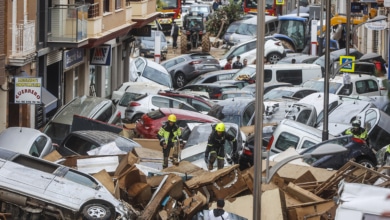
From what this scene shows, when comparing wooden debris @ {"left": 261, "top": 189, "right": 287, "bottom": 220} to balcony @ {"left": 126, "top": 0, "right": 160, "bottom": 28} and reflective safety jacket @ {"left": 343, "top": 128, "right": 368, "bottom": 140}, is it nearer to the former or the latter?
reflective safety jacket @ {"left": 343, "top": 128, "right": 368, "bottom": 140}

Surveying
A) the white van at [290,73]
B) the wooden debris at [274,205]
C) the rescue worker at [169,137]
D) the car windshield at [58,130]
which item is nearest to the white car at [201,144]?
the rescue worker at [169,137]

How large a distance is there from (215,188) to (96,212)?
3.28 metres

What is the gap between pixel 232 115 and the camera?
31.4 meters

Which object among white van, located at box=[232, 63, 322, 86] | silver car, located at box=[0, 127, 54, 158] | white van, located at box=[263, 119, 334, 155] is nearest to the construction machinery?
white van, located at box=[232, 63, 322, 86]

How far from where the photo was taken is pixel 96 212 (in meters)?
18.1

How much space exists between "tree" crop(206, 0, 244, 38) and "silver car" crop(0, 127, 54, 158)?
41086 mm

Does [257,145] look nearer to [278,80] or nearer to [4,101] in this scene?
[4,101]

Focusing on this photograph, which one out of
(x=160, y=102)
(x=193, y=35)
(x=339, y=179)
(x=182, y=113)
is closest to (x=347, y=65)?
(x=160, y=102)

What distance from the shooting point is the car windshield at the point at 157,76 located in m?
42.7

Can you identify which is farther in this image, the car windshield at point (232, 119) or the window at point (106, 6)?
the window at point (106, 6)

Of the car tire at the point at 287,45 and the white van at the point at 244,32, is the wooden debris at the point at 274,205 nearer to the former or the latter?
the car tire at the point at 287,45

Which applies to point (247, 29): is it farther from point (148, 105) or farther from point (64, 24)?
point (148, 105)

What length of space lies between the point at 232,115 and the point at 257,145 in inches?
543

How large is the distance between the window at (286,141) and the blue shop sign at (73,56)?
1127 centimetres
